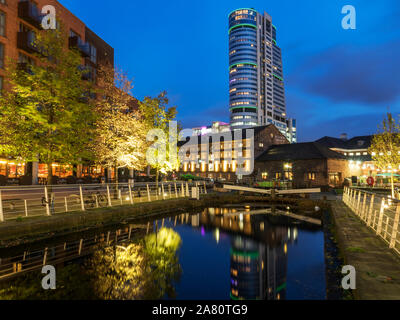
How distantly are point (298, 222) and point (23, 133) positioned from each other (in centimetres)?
1899

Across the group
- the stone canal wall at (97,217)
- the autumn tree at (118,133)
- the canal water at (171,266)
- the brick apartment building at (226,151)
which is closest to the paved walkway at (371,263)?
the canal water at (171,266)

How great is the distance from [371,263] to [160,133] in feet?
70.4

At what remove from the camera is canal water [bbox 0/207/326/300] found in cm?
682

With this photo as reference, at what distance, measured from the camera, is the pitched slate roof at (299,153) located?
38397mm

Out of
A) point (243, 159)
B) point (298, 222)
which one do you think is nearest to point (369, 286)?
point (298, 222)

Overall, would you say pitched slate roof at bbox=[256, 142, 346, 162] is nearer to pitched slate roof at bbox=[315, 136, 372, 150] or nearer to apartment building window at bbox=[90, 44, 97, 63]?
pitched slate roof at bbox=[315, 136, 372, 150]

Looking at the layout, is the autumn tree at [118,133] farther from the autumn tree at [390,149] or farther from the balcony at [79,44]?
the autumn tree at [390,149]

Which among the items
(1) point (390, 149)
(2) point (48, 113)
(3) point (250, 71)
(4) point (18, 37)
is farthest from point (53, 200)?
(3) point (250, 71)

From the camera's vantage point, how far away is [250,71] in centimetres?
15388

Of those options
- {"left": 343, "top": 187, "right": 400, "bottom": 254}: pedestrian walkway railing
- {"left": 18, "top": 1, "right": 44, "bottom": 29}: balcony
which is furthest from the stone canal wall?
{"left": 18, "top": 1, "right": 44, "bottom": 29}: balcony

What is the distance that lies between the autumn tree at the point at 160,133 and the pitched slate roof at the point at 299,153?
75.3 ft

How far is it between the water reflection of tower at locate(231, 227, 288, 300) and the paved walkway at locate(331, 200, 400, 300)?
232cm

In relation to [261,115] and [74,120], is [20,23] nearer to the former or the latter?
[74,120]

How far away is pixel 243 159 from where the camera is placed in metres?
49.1
